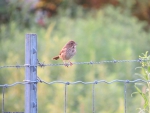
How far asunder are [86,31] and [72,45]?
4.52 meters

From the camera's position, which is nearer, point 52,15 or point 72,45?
point 72,45

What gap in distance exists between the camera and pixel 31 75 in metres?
3.47

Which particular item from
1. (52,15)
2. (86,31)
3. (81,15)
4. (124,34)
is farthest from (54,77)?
(52,15)

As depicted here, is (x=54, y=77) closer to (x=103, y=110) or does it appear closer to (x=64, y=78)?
(x=64, y=78)

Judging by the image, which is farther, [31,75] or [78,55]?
[78,55]

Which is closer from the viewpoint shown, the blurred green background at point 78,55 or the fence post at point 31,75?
the fence post at point 31,75

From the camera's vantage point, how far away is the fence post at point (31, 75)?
3.46 meters

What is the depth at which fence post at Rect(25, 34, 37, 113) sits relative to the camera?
3.46 m

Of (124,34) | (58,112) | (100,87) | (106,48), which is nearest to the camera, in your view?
(58,112)

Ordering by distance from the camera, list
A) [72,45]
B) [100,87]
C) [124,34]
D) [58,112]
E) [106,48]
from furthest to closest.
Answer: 1. [124,34]
2. [106,48]
3. [100,87]
4. [58,112]
5. [72,45]

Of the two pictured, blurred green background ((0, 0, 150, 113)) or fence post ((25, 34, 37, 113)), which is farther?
blurred green background ((0, 0, 150, 113))

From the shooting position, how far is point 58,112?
620 cm

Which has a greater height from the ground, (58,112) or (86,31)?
(86,31)

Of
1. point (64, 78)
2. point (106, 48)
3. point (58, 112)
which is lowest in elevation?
point (58, 112)
